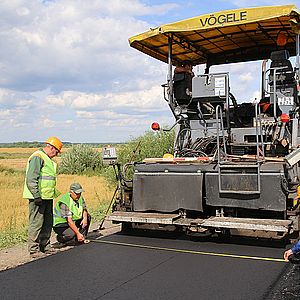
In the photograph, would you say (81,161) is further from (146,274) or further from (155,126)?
(146,274)

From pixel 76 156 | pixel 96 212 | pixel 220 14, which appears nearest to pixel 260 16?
pixel 220 14

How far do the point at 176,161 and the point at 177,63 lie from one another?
278cm

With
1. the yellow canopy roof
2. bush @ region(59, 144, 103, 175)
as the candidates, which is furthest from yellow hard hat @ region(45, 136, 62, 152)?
bush @ region(59, 144, 103, 175)

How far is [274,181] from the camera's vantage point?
6.15 meters

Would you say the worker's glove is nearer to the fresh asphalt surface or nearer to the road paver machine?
the fresh asphalt surface

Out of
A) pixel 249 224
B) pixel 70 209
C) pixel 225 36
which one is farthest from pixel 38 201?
pixel 225 36

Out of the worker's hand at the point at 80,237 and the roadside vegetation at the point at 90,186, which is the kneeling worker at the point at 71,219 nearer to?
the worker's hand at the point at 80,237

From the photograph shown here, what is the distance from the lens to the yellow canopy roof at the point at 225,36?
6.92 m

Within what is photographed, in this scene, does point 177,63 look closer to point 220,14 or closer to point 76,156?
point 220,14

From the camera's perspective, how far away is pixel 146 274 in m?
5.37

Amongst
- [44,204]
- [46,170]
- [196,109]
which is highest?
[196,109]

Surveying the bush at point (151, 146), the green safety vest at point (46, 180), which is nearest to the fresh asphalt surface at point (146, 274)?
the green safety vest at point (46, 180)

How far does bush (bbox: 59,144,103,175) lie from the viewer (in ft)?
104

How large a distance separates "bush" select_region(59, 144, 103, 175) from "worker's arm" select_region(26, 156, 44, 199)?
24708 millimetres
